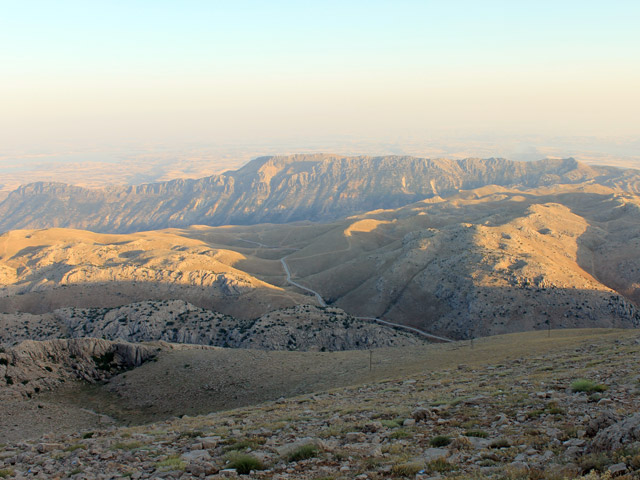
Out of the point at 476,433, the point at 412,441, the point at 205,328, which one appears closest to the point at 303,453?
the point at 412,441

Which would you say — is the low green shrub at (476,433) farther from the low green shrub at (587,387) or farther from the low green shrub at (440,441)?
the low green shrub at (587,387)

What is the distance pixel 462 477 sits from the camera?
970cm

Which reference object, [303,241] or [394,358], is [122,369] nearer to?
[394,358]

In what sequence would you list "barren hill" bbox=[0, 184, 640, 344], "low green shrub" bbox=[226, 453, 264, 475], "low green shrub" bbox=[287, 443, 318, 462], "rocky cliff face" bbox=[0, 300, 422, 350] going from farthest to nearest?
"barren hill" bbox=[0, 184, 640, 344]
"rocky cliff face" bbox=[0, 300, 422, 350]
"low green shrub" bbox=[287, 443, 318, 462]
"low green shrub" bbox=[226, 453, 264, 475]

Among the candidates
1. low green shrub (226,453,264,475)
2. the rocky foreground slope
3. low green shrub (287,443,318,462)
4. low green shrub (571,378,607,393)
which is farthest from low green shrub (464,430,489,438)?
low green shrub (571,378,607,393)

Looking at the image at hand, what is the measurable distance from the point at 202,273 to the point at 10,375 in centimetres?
6947

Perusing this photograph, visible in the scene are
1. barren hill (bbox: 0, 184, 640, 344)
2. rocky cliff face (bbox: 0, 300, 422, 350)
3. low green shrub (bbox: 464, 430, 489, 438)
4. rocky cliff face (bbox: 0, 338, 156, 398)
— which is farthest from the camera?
barren hill (bbox: 0, 184, 640, 344)

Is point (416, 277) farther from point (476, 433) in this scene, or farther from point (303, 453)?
point (303, 453)

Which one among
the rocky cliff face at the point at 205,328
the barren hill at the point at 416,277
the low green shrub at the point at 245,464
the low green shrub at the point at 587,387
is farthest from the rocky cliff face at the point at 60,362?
the low green shrub at the point at 587,387

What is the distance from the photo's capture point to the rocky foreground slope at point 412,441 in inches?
412

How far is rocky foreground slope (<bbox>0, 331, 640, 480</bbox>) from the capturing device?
1048 cm

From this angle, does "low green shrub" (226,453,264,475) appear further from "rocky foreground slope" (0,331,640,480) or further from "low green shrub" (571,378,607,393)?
"low green shrub" (571,378,607,393)

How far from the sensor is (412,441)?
13.8m

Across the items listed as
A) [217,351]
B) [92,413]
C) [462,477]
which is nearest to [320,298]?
[217,351]
